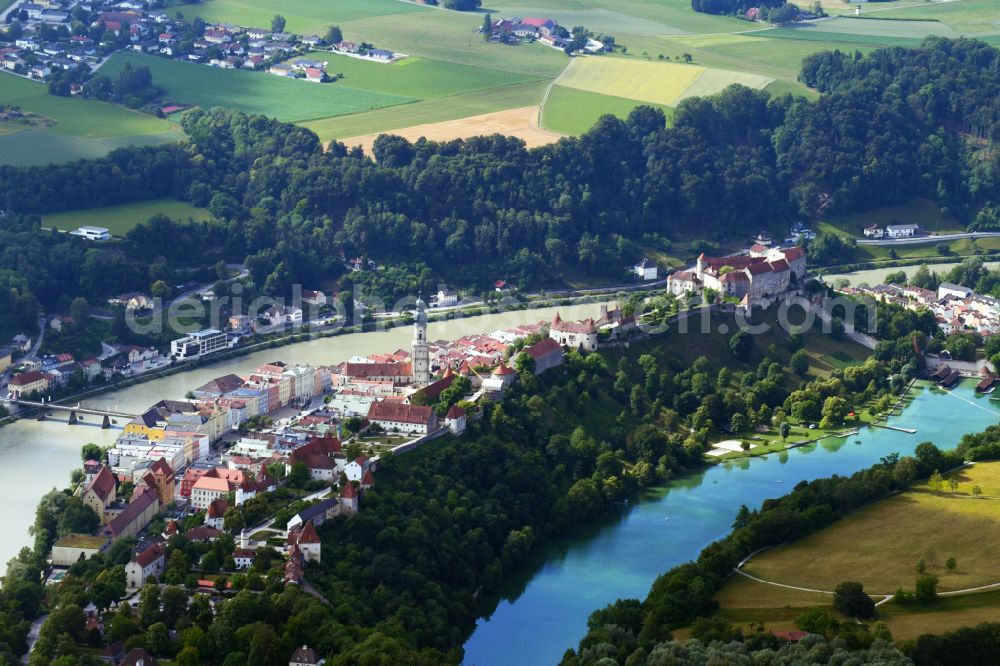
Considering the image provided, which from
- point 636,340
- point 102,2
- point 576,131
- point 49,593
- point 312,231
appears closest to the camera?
point 49,593

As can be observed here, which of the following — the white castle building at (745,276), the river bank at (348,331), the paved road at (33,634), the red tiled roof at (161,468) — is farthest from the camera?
the white castle building at (745,276)

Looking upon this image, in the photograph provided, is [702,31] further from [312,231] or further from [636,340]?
[636,340]

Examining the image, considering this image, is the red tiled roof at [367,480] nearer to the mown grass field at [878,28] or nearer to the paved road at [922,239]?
the paved road at [922,239]

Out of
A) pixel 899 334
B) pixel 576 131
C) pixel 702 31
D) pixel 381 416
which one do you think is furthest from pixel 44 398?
pixel 702 31

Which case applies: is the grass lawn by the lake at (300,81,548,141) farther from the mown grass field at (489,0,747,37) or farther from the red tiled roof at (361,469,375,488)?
the red tiled roof at (361,469,375,488)

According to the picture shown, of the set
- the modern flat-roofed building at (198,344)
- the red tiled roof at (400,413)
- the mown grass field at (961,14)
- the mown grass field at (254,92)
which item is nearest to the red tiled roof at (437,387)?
the red tiled roof at (400,413)

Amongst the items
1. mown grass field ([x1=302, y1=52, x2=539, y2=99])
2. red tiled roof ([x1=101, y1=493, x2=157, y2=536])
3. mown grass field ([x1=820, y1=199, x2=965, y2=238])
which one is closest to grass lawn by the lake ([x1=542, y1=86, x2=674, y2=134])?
mown grass field ([x1=302, y1=52, x2=539, y2=99])
